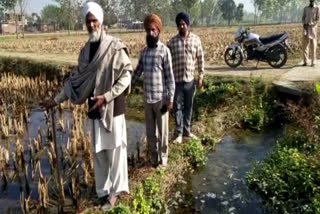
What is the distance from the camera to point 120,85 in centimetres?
380

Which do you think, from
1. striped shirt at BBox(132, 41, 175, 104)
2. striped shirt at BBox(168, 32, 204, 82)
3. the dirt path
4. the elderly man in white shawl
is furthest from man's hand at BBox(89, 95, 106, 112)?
the dirt path

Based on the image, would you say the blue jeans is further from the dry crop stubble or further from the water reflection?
the dry crop stubble

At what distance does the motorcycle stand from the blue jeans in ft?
17.9

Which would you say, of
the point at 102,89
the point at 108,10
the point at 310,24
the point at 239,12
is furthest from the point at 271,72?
the point at 239,12

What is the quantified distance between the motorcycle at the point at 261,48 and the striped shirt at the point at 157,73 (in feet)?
21.9

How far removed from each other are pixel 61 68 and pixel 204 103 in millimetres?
5810

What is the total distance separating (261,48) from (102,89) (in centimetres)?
793

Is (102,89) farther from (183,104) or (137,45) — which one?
(137,45)

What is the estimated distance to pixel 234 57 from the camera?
1147 centimetres

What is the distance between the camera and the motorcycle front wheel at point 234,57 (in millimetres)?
11305

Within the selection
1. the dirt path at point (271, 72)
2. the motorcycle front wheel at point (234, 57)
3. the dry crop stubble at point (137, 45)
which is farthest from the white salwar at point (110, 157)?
the dry crop stubble at point (137, 45)

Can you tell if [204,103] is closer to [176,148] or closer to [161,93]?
[176,148]

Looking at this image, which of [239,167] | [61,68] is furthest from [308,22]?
[61,68]

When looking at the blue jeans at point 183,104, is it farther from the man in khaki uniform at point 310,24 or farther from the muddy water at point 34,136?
the man in khaki uniform at point 310,24
